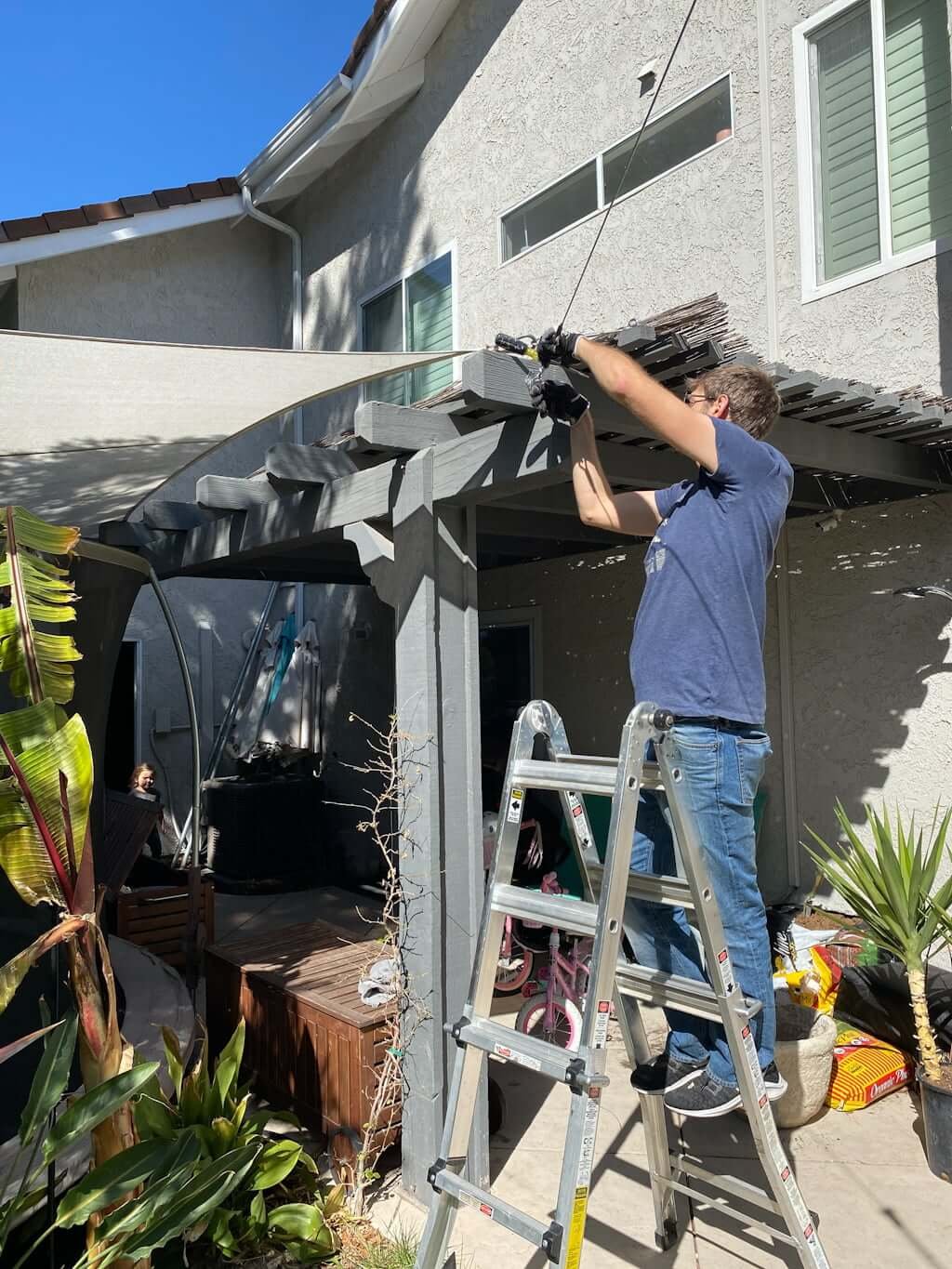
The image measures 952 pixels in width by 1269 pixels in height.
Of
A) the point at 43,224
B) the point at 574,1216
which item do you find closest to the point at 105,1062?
the point at 574,1216

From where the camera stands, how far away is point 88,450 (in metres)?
3.76

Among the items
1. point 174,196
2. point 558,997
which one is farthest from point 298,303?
point 558,997

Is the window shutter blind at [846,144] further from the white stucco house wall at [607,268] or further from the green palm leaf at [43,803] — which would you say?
the green palm leaf at [43,803]

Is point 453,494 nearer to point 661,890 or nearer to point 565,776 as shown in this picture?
point 565,776

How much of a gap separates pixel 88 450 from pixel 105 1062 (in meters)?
2.29

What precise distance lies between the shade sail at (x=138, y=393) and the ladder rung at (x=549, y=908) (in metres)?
1.84

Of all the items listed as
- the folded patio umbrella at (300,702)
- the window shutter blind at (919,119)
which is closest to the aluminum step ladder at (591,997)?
the window shutter blind at (919,119)

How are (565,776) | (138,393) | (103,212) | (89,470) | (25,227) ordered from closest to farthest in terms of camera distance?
(565,776)
(138,393)
(89,470)
(25,227)
(103,212)

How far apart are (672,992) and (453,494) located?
1853mm

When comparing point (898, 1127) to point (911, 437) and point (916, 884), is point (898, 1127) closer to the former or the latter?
point (916, 884)

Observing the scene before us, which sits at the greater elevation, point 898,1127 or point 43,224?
point 43,224

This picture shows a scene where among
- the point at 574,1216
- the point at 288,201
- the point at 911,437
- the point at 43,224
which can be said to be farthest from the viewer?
the point at 288,201

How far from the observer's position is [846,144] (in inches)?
203

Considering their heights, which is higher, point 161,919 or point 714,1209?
point 161,919
